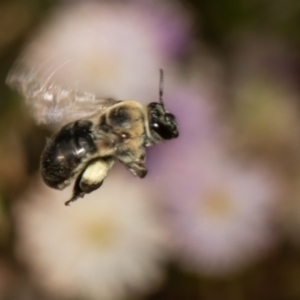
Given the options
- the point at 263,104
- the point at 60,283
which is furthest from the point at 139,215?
the point at 263,104

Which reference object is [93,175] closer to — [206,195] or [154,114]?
[154,114]

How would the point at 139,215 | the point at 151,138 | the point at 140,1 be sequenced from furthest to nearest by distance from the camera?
the point at 140,1 < the point at 139,215 < the point at 151,138

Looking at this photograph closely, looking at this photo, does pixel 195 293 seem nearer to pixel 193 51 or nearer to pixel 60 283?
pixel 60 283

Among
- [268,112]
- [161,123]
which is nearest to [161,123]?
[161,123]

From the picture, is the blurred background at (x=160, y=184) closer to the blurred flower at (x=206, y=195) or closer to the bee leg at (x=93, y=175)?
the blurred flower at (x=206, y=195)

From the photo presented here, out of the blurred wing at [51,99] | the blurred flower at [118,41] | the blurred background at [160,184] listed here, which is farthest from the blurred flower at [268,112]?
the blurred wing at [51,99]

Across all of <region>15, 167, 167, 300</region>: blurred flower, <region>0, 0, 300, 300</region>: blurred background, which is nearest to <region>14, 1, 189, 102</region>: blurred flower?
<region>0, 0, 300, 300</region>: blurred background
